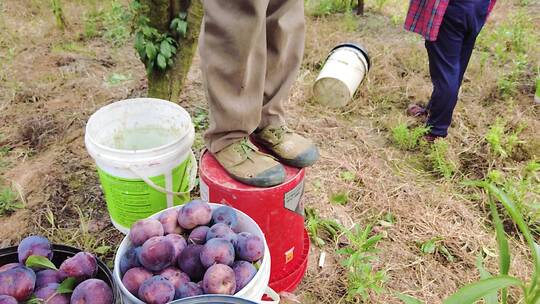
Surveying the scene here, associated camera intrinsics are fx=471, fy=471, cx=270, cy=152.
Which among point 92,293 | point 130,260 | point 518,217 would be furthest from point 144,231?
point 518,217

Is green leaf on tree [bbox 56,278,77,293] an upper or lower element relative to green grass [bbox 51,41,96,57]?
upper

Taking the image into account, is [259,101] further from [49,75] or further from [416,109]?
[49,75]

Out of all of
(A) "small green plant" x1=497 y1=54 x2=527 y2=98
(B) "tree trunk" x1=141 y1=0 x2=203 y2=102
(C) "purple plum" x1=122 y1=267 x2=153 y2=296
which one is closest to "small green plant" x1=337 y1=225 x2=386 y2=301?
(C) "purple plum" x1=122 y1=267 x2=153 y2=296

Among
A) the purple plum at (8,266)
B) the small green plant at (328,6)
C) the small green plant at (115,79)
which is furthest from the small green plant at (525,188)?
the small green plant at (115,79)

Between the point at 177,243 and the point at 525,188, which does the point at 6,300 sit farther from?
the point at 525,188

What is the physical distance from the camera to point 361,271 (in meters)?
1.79

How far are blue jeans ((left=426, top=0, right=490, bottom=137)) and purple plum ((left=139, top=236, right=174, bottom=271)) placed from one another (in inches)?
73.1

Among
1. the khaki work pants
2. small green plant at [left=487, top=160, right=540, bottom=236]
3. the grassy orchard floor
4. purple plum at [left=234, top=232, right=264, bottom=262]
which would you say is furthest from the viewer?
small green plant at [left=487, top=160, right=540, bottom=236]

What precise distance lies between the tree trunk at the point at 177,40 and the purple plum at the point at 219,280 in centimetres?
141

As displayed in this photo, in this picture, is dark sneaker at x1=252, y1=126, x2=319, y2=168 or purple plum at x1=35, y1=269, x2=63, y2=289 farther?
dark sneaker at x1=252, y1=126, x2=319, y2=168

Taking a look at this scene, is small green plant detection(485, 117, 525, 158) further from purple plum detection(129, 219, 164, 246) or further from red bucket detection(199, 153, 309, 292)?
purple plum detection(129, 219, 164, 246)

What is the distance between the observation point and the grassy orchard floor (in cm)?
194

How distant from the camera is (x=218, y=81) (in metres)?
1.47

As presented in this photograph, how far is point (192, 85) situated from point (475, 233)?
1791 millimetres
